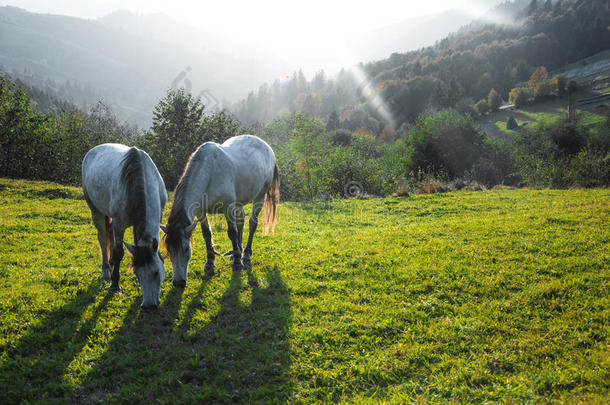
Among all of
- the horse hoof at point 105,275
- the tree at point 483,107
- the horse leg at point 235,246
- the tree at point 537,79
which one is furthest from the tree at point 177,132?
the tree at point 537,79

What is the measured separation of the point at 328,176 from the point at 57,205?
47.5 feet

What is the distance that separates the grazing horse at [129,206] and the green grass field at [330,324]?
766 millimetres

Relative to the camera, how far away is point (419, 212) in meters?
12.8

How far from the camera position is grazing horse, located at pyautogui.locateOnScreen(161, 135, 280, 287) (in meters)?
5.30

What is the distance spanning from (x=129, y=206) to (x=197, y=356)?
2.62 metres

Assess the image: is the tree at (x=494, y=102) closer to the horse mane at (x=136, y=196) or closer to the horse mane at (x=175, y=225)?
the horse mane at (x=175, y=225)

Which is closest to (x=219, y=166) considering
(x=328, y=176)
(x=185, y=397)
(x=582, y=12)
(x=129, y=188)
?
(x=129, y=188)

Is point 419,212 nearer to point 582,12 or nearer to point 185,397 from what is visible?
point 185,397

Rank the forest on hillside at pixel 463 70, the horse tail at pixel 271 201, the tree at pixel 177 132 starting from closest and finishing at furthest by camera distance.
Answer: the horse tail at pixel 271 201
the tree at pixel 177 132
the forest on hillside at pixel 463 70

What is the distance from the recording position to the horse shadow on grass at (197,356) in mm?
3715

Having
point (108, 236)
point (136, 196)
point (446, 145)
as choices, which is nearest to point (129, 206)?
point (136, 196)

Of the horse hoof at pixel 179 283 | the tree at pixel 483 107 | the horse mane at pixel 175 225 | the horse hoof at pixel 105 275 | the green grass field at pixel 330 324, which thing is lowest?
the green grass field at pixel 330 324

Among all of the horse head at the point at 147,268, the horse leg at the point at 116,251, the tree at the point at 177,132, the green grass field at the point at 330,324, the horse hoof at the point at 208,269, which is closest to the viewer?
the green grass field at the point at 330,324

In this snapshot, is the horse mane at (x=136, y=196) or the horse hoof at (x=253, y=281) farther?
the horse hoof at (x=253, y=281)
